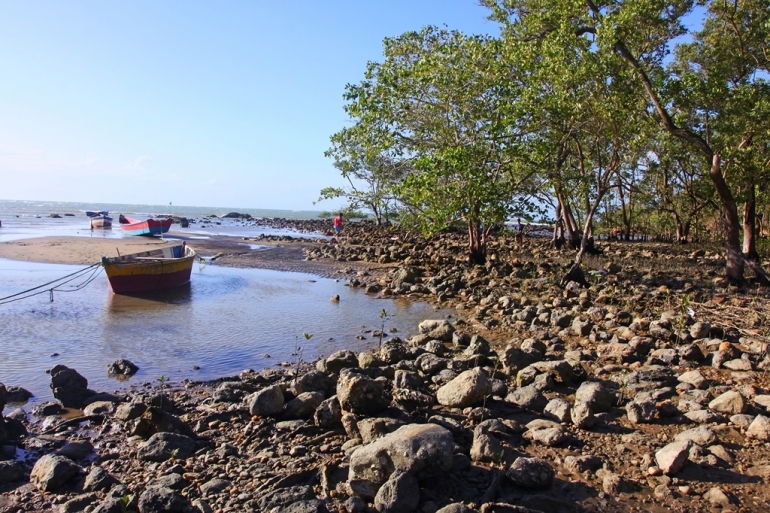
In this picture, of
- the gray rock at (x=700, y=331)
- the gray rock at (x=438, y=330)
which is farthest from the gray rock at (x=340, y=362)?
the gray rock at (x=700, y=331)

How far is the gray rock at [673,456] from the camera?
4.57m

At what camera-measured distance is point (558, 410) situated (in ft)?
19.2

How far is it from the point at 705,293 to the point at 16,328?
14.5 meters

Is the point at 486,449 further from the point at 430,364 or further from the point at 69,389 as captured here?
the point at 69,389

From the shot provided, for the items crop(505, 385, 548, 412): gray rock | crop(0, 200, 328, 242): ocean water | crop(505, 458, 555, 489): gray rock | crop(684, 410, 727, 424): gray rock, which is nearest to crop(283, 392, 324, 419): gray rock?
crop(505, 385, 548, 412): gray rock

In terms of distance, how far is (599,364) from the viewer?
26.0 ft

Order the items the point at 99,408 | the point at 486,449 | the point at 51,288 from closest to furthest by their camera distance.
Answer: the point at 486,449
the point at 99,408
the point at 51,288

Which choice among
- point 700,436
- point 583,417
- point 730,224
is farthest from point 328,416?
point 730,224

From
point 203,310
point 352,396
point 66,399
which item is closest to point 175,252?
point 203,310

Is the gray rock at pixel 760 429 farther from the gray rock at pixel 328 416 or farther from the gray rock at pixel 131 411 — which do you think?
the gray rock at pixel 131 411

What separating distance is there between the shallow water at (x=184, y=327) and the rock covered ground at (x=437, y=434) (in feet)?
3.22

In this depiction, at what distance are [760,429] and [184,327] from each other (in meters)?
9.91

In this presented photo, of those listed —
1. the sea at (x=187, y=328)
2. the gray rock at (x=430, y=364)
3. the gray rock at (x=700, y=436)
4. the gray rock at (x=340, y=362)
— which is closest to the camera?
the gray rock at (x=700, y=436)

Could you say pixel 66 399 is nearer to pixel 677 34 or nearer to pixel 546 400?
pixel 546 400
